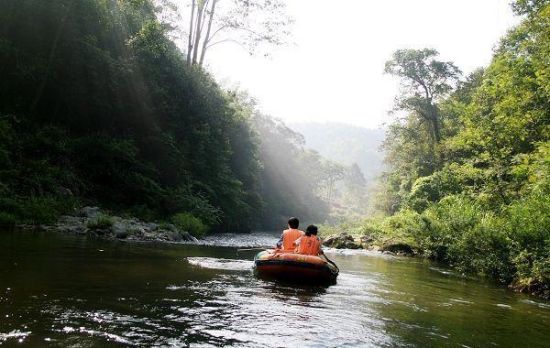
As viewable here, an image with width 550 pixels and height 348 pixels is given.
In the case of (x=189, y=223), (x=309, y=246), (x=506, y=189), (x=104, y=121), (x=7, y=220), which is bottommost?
(x=7, y=220)

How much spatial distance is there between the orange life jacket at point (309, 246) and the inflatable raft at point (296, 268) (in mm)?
584

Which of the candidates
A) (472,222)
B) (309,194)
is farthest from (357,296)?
(309,194)

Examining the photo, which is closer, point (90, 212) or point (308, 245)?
point (308, 245)

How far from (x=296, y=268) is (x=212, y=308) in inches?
138

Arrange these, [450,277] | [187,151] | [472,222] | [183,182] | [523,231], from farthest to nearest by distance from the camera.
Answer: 1. [187,151]
2. [183,182]
3. [472,222]
4. [450,277]
5. [523,231]

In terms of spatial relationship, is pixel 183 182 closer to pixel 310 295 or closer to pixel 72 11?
pixel 72 11

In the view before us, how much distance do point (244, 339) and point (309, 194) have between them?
65.4 metres

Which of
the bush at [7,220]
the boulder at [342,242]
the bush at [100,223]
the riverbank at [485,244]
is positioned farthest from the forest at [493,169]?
the bush at [7,220]

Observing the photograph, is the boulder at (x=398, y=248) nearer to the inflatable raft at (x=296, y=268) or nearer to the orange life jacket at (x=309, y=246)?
the orange life jacket at (x=309, y=246)

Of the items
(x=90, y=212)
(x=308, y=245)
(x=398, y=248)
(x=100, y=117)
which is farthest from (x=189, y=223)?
(x=308, y=245)

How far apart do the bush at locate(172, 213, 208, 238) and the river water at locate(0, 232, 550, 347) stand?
871cm

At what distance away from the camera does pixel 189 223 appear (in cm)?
2023

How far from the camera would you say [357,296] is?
8.68 metres

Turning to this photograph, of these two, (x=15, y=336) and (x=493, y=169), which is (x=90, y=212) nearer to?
(x=15, y=336)
